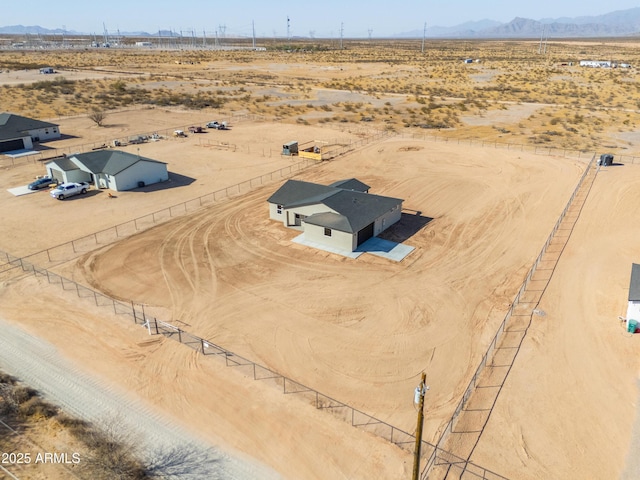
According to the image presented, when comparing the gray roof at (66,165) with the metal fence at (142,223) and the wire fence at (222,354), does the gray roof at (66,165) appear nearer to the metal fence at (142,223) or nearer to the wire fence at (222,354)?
the metal fence at (142,223)

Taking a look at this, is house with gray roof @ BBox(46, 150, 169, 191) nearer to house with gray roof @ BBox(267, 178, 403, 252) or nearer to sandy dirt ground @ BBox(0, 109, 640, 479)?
sandy dirt ground @ BBox(0, 109, 640, 479)

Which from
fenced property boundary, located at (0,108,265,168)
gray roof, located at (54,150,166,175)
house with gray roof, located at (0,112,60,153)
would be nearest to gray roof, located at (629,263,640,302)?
gray roof, located at (54,150,166,175)

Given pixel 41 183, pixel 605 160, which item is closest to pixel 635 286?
pixel 605 160


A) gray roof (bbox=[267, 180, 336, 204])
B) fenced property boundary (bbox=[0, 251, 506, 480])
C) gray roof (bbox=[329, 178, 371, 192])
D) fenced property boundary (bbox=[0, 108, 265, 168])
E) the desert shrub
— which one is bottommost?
fenced property boundary (bbox=[0, 251, 506, 480])

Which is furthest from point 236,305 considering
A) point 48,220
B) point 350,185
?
point 48,220

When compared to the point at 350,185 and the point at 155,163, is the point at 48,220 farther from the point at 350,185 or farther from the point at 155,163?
the point at 350,185

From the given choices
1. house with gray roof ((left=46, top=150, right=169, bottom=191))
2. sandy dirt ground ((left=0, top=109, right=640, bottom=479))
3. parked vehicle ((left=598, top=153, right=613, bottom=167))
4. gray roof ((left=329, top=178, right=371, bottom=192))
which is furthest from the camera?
parked vehicle ((left=598, top=153, right=613, bottom=167))
